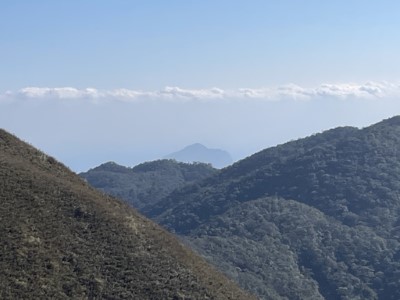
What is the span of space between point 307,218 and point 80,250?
81.2 meters

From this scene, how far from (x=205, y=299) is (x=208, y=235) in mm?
75695

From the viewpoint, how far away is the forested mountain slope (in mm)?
30953

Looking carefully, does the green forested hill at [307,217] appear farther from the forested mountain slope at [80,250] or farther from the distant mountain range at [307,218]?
the forested mountain slope at [80,250]

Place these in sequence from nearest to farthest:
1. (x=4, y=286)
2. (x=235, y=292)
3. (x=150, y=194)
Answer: (x=4, y=286), (x=235, y=292), (x=150, y=194)

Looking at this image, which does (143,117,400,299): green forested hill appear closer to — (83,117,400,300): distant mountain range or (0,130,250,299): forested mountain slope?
(83,117,400,300): distant mountain range

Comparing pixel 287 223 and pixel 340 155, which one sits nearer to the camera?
pixel 287 223

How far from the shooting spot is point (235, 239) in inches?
4063

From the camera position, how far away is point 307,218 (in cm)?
11112

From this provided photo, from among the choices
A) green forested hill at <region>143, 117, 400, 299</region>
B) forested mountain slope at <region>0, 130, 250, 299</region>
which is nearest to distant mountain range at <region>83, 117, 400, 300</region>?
green forested hill at <region>143, 117, 400, 299</region>

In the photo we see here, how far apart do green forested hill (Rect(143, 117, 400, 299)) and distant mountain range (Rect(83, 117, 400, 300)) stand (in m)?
0.16

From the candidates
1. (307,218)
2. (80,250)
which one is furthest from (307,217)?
(80,250)

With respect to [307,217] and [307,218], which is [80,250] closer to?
[307,218]

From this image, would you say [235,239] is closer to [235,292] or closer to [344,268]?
[344,268]

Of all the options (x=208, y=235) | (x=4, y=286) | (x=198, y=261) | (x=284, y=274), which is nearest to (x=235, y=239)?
(x=208, y=235)
